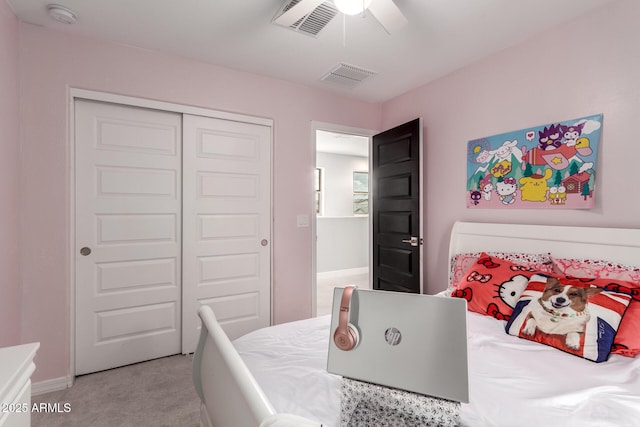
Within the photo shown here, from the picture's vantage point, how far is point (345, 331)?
87 centimetres

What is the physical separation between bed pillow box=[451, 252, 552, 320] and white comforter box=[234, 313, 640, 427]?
0.27 m

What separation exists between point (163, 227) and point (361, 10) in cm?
218

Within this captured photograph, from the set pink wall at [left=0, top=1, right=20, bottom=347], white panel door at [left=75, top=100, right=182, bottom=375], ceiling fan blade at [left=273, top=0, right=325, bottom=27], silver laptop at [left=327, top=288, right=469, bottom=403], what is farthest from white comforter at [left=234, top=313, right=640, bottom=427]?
ceiling fan blade at [left=273, top=0, right=325, bottom=27]

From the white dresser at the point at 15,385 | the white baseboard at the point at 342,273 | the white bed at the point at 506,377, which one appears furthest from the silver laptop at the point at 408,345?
the white baseboard at the point at 342,273

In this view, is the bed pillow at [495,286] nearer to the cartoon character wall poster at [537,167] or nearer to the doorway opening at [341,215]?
the cartoon character wall poster at [537,167]

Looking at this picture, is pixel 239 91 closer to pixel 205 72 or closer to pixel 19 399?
pixel 205 72

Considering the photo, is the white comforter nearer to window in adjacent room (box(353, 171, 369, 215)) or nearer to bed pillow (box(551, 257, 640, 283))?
bed pillow (box(551, 257, 640, 283))

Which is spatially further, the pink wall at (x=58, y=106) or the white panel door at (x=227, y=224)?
the white panel door at (x=227, y=224)

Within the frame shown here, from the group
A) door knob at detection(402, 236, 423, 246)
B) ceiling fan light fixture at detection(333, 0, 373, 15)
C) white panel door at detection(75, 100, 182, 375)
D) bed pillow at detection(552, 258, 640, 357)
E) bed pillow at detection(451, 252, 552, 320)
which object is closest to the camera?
bed pillow at detection(552, 258, 640, 357)

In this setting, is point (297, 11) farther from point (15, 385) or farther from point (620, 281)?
point (620, 281)

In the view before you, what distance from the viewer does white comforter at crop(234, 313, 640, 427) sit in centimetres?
98

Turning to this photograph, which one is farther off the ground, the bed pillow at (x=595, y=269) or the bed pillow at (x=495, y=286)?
the bed pillow at (x=595, y=269)

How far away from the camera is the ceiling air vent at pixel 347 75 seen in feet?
9.14

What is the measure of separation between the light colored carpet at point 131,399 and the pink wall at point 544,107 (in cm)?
232
